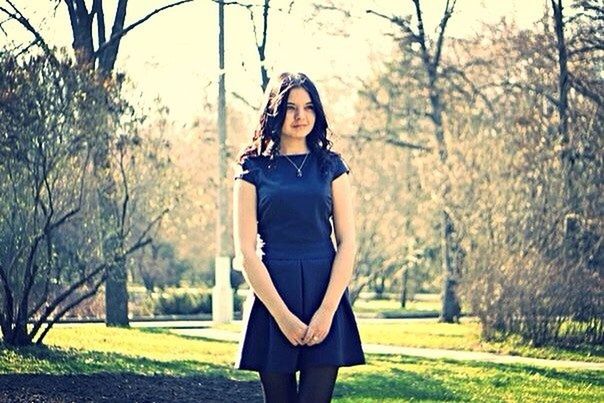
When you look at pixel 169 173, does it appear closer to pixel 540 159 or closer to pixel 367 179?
pixel 540 159

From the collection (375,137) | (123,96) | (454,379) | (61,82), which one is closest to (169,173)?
(123,96)

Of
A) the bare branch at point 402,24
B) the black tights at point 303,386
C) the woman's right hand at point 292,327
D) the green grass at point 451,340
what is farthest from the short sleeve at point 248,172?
the bare branch at point 402,24

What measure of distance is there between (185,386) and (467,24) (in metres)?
16.4

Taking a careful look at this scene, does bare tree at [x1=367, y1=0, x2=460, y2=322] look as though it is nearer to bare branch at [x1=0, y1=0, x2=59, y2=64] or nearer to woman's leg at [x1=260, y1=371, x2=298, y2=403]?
bare branch at [x1=0, y1=0, x2=59, y2=64]

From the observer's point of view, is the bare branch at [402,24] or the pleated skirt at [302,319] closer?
the pleated skirt at [302,319]

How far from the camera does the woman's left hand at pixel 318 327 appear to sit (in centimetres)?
446

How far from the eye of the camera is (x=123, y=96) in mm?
15078

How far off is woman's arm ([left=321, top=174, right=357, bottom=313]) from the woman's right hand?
0.10m

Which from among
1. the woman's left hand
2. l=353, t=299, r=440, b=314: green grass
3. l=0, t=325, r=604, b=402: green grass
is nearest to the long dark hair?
the woman's left hand

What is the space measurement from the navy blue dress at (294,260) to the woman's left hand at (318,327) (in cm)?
4

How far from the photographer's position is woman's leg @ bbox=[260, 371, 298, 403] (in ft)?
15.0

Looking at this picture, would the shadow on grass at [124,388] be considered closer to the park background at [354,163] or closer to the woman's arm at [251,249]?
the park background at [354,163]

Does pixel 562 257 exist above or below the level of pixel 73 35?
below

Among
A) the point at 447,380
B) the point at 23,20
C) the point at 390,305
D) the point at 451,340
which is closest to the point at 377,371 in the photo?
the point at 447,380
